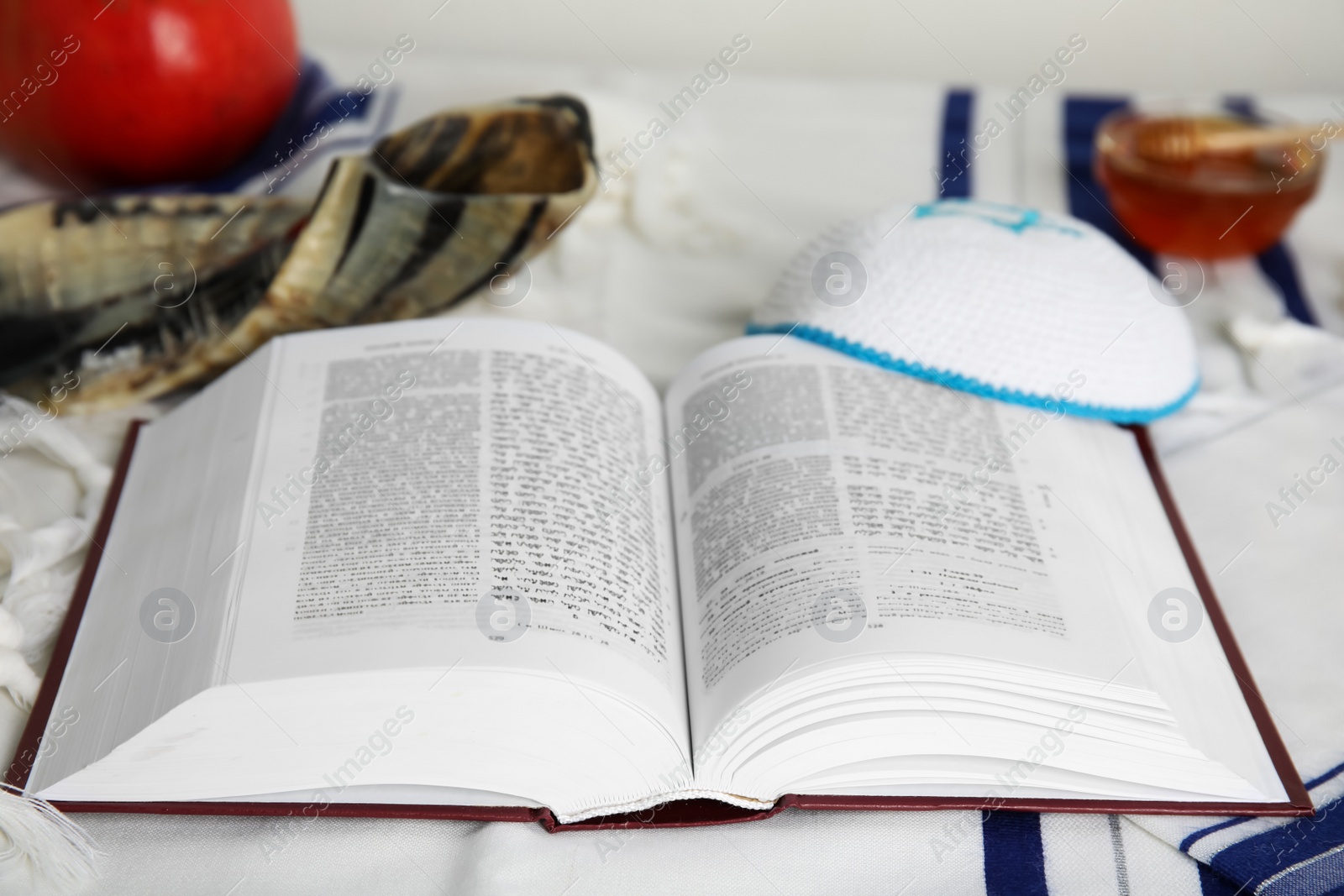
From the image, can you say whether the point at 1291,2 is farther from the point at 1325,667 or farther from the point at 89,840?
the point at 89,840

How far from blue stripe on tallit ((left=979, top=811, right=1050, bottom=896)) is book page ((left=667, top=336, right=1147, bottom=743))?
0.21 ft

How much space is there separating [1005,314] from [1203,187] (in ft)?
0.74

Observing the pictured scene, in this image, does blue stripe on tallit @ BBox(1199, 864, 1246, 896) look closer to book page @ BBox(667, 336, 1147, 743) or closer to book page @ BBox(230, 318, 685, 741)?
book page @ BBox(667, 336, 1147, 743)

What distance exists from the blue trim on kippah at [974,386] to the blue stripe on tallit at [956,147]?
0.31m

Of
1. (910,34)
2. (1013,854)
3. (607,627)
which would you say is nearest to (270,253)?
(607,627)

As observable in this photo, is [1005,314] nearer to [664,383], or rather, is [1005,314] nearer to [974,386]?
[974,386]

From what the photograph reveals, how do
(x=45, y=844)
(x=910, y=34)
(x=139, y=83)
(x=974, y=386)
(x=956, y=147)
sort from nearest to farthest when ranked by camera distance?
1. (x=45, y=844)
2. (x=974, y=386)
3. (x=139, y=83)
4. (x=956, y=147)
5. (x=910, y=34)

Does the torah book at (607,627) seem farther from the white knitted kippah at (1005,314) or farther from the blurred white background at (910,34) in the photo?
the blurred white background at (910,34)

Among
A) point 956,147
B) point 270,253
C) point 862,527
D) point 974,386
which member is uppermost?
point 956,147

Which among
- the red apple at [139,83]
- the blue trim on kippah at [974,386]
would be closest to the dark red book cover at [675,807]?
the blue trim on kippah at [974,386]

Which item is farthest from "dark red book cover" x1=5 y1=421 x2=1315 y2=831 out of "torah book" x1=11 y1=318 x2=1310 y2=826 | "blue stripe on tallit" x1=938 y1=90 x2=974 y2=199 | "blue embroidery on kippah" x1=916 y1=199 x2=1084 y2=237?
"blue stripe on tallit" x1=938 y1=90 x2=974 y2=199

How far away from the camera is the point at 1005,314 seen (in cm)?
60

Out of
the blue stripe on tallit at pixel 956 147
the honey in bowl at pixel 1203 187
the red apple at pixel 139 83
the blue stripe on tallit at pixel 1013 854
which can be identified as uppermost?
the blue stripe on tallit at pixel 956 147

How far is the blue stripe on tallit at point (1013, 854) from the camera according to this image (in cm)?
43
